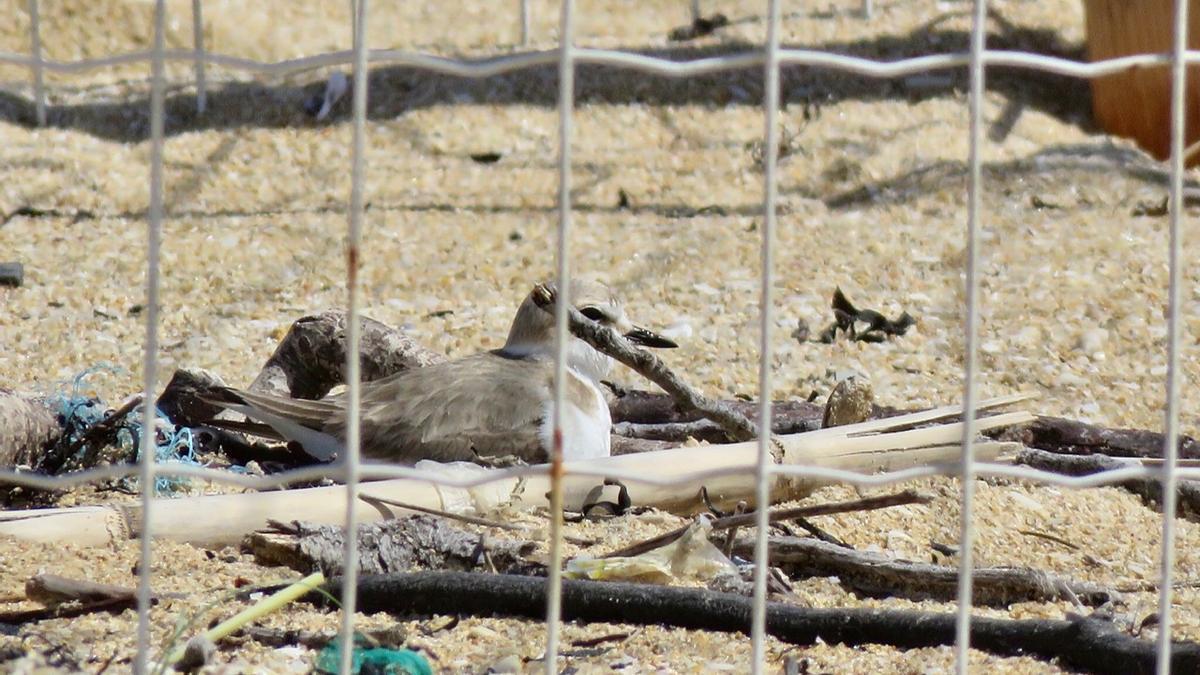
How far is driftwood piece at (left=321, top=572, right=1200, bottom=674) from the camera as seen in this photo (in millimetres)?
3100

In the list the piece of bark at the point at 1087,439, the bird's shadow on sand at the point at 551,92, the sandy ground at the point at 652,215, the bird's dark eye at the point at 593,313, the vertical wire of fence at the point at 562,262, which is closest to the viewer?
the vertical wire of fence at the point at 562,262

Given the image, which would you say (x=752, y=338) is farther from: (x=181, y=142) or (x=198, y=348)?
(x=181, y=142)

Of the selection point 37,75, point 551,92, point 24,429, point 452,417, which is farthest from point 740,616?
point 37,75

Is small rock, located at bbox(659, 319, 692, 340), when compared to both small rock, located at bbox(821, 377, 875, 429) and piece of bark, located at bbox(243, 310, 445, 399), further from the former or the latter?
small rock, located at bbox(821, 377, 875, 429)

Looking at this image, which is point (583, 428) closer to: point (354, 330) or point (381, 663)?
point (381, 663)

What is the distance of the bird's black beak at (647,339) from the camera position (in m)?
5.73

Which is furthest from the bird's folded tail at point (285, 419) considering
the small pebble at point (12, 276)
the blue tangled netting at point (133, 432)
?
the small pebble at point (12, 276)

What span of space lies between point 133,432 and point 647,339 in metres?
1.91

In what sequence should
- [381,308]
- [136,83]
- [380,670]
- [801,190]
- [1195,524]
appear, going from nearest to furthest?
1. [380,670]
2. [1195,524]
3. [381,308]
4. [801,190]
5. [136,83]

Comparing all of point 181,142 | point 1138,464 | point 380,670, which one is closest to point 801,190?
point 181,142

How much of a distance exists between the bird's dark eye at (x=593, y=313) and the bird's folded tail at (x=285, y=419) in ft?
3.18

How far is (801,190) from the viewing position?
27.1 ft

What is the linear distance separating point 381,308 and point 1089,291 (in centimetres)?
299

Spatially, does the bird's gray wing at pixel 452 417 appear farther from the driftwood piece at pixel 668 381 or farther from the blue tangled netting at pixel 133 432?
the blue tangled netting at pixel 133 432
